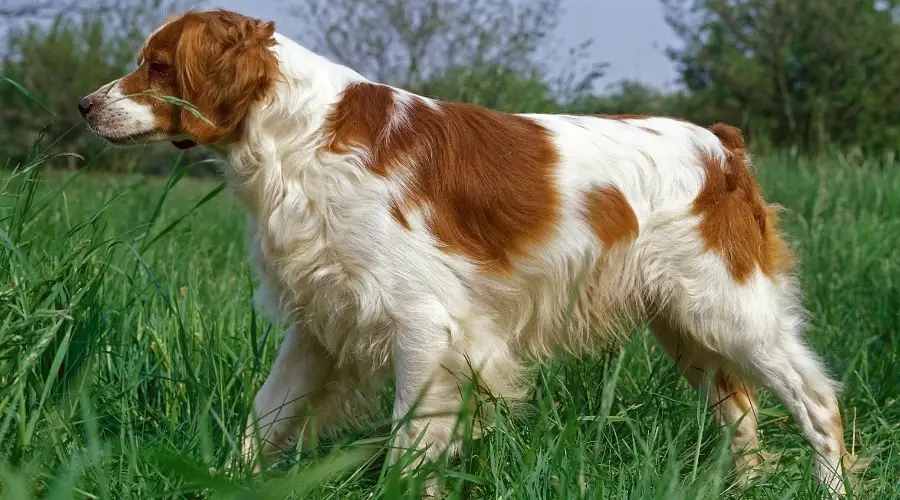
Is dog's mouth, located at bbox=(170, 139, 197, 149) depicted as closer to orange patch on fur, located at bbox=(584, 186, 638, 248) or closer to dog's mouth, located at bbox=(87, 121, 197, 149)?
dog's mouth, located at bbox=(87, 121, 197, 149)

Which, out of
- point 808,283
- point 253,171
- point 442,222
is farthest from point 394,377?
point 808,283

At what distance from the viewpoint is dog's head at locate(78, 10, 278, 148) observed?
231 centimetres

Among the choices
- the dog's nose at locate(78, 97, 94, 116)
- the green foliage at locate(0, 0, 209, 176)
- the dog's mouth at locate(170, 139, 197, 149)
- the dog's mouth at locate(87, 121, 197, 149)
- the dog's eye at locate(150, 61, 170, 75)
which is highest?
the dog's eye at locate(150, 61, 170, 75)

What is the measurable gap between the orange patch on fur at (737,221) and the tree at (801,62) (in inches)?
576

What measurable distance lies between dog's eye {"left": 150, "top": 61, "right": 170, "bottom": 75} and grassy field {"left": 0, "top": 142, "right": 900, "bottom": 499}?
0.31 m

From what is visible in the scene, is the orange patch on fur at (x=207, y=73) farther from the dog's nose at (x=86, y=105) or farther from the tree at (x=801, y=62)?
the tree at (x=801, y=62)

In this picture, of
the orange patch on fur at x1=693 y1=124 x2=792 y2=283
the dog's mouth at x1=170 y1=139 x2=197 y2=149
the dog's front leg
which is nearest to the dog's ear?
the dog's mouth at x1=170 y1=139 x2=197 y2=149

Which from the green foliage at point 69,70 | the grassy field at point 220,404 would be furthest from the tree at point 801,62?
the grassy field at point 220,404

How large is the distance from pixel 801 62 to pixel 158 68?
1791cm

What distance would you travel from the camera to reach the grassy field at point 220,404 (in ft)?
5.99

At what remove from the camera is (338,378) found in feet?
8.73

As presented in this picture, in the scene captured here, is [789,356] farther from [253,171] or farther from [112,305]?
[112,305]

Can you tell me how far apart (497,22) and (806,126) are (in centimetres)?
1197

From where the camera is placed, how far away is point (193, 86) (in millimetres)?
2314
